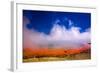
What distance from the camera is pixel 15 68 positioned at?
1872 mm

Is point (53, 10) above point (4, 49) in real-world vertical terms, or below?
above

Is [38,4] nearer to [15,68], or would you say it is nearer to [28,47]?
[28,47]

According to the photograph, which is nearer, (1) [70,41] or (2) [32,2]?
(2) [32,2]

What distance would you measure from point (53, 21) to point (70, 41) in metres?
0.24

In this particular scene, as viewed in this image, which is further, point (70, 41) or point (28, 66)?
point (70, 41)

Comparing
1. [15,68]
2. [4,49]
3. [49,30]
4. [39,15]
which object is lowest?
[15,68]

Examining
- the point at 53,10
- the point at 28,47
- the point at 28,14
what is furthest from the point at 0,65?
the point at 53,10

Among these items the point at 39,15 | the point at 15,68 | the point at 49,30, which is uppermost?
the point at 39,15

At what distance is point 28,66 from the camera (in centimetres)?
194

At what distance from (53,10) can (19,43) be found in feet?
1.34

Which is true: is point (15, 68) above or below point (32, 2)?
below

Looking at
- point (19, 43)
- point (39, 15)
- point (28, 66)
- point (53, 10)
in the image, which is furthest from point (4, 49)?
point (53, 10)

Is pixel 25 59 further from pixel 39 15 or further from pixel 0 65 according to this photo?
pixel 39 15

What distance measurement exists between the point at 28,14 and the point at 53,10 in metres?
0.23
